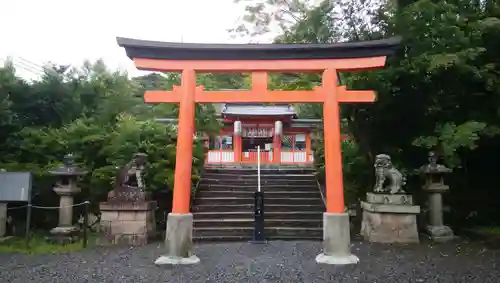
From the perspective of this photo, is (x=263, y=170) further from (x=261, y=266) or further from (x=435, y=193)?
(x=261, y=266)

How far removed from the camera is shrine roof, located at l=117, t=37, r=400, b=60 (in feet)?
25.6

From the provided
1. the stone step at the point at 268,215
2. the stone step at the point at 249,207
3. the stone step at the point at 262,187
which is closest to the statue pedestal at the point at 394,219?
the stone step at the point at 268,215

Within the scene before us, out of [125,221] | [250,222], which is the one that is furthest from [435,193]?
[125,221]

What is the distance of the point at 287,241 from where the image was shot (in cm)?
1052

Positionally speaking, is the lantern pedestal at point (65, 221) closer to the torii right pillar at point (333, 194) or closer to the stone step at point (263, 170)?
the torii right pillar at point (333, 194)

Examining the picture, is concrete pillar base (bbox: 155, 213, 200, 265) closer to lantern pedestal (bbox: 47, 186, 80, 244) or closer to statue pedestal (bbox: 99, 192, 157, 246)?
statue pedestal (bbox: 99, 192, 157, 246)

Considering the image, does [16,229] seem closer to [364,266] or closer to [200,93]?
[200,93]

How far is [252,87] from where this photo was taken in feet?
25.9

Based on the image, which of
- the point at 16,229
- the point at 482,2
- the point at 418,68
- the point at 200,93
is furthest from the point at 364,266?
the point at 16,229

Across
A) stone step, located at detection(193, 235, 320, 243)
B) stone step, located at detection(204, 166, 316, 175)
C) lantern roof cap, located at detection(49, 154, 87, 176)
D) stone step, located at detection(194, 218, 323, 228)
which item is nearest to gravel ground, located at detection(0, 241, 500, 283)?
stone step, located at detection(193, 235, 320, 243)

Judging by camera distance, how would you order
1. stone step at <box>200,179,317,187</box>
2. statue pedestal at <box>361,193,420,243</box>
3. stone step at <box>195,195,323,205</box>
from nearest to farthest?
1. statue pedestal at <box>361,193,420,243</box>
2. stone step at <box>195,195,323,205</box>
3. stone step at <box>200,179,317,187</box>

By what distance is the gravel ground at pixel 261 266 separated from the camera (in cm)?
647

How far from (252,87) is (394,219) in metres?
5.37

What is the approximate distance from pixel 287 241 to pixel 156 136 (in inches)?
196
